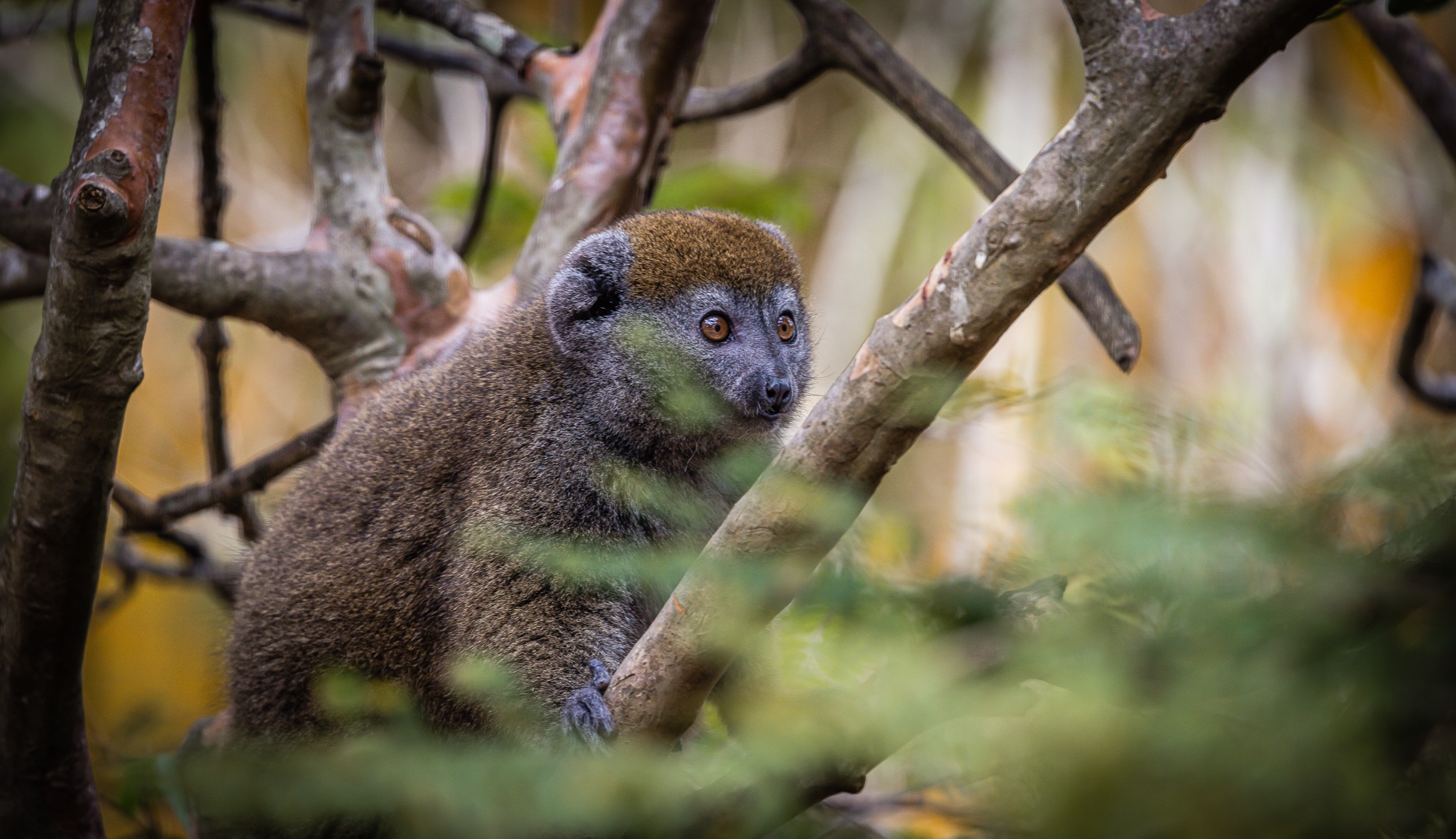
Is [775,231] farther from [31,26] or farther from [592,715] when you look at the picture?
[31,26]

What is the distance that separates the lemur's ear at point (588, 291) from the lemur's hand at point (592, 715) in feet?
3.96

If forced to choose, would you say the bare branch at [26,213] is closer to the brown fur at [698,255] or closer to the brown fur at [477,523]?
the brown fur at [477,523]

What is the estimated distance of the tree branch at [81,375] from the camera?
2.55 meters

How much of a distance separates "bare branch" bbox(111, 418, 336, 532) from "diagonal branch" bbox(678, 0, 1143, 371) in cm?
260

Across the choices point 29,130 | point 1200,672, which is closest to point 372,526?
point 1200,672

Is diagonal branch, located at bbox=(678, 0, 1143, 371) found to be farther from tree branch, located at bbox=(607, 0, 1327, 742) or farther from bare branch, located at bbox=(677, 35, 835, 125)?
tree branch, located at bbox=(607, 0, 1327, 742)

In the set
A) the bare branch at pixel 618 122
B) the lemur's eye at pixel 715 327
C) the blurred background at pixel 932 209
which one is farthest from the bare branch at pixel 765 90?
the blurred background at pixel 932 209

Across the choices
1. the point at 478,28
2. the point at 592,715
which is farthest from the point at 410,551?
the point at 478,28

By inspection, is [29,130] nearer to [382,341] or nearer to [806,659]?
[382,341]

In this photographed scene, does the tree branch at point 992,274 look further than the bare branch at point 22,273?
No

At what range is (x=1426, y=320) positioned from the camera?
5.03 m

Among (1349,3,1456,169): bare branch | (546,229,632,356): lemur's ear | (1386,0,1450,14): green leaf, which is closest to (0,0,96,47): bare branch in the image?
(546,229,632,356): lemur's ear

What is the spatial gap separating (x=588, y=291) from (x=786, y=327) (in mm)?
747

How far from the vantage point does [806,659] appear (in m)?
2.28
